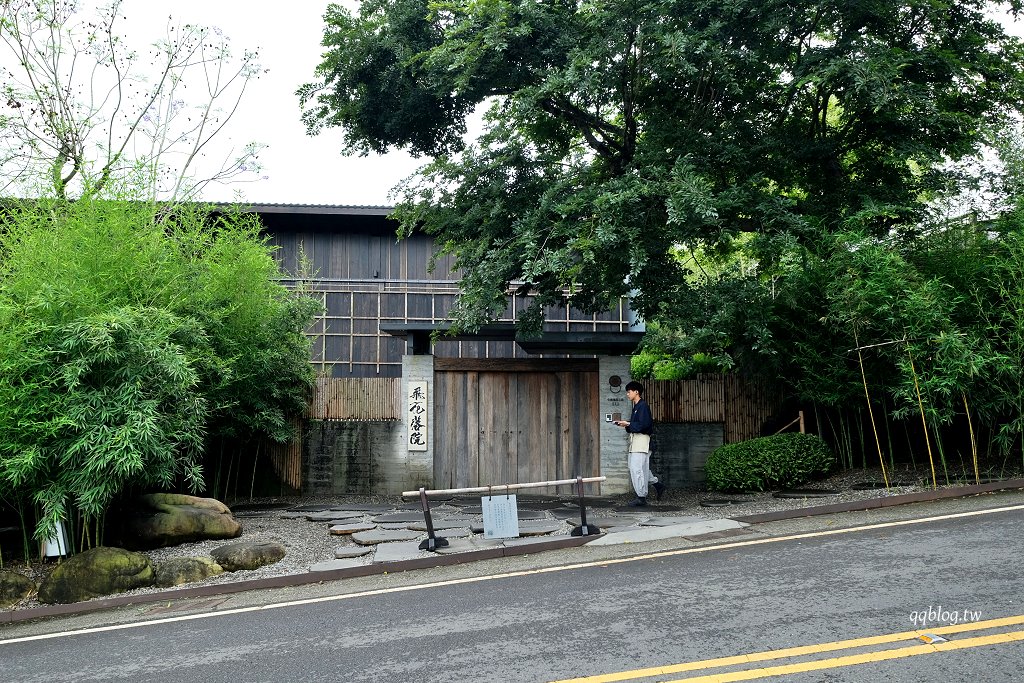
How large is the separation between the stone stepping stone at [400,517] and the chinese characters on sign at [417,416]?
6.97ft

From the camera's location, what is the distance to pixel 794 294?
10.8m

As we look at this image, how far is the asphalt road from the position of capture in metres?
4.48

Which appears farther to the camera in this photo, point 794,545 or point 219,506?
point 219,506

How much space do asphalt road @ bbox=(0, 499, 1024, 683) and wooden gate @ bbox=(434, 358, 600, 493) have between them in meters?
5.65

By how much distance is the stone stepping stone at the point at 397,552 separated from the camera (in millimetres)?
7747

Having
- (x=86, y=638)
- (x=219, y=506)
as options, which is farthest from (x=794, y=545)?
(x=219, y=506)

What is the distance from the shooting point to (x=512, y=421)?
12867 mm

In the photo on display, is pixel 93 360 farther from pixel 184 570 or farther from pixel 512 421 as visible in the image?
pixel 512 421

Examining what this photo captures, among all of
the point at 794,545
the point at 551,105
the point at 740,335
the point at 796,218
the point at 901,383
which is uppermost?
the point at 551,105

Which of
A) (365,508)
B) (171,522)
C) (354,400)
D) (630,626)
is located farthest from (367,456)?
(630,626)

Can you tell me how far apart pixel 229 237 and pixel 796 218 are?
8.05 m

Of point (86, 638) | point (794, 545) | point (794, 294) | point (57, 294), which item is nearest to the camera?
point (86, 638)

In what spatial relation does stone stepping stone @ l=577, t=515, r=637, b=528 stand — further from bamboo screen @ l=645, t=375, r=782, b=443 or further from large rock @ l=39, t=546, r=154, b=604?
large rock @ l=39, t=546, r=154, b=604

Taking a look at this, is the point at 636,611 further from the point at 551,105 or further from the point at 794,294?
the point at 551,105
